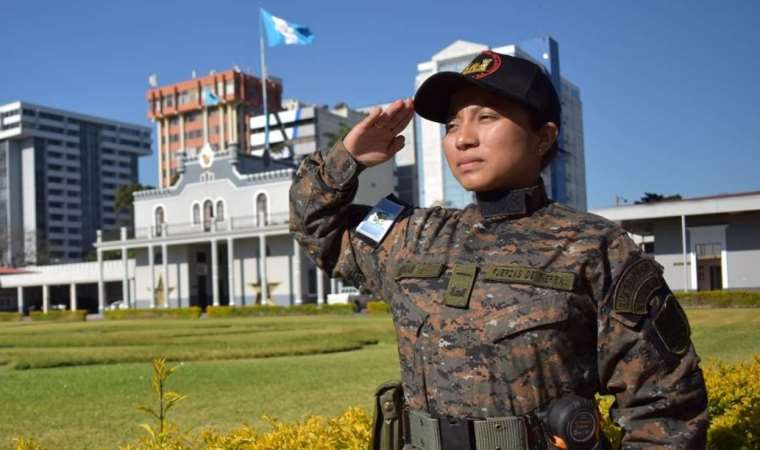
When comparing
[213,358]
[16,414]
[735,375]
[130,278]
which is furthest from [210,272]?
[735,375]

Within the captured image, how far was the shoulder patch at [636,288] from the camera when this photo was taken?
2021mm

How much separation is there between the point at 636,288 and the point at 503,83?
2.20 ft

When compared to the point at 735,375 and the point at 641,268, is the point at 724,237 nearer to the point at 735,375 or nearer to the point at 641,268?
the point at 735,375

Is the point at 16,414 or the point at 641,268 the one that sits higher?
the point at 641,268

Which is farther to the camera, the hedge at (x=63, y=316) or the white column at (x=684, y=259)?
the hedge at (x=63, y=316)

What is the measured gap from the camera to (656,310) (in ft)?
6.72

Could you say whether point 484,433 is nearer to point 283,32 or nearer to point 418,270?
point 418,270

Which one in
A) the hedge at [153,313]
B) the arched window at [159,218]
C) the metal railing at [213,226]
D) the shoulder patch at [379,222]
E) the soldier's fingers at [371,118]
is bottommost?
the hedge at [153,313]

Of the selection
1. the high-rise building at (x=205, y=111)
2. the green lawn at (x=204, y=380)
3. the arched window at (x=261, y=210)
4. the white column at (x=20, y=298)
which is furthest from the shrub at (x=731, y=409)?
the high-rise building at (x=205, y=111)

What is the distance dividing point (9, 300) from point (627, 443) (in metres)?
75.1

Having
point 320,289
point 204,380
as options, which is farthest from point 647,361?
point 320,289

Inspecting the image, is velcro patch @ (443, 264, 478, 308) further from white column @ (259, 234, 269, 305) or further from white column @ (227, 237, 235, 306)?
white column @ (227, 237, 235, 306)

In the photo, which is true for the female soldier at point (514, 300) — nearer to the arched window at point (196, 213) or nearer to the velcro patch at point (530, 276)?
the velcro patch at point (530, 276)

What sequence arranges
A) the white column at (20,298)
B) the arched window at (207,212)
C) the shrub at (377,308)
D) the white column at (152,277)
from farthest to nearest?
1. the white column at (20,298)
2. the white column at (152,277)
3. the arched window at (207,212)
4. the shrub at (377,308)
